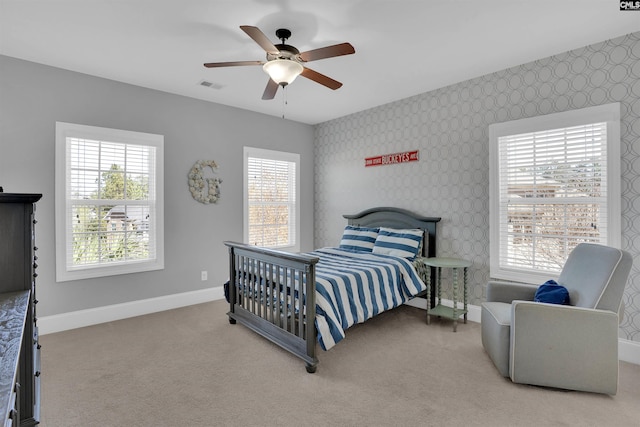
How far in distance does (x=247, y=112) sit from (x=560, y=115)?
3.71m

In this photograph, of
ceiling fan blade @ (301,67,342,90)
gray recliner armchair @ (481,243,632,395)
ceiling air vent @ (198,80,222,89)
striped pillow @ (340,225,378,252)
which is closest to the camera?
gray recliner armchair @ (481,243,632,395)

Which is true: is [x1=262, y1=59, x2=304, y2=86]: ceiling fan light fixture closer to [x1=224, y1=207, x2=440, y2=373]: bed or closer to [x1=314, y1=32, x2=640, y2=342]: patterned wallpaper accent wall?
[x1=224, y1=207, x2=440, y2=373]: bed

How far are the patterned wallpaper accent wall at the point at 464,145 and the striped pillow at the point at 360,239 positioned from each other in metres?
0.48

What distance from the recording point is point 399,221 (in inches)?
169

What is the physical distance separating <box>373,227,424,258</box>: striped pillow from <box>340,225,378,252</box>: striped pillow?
5.0 inches

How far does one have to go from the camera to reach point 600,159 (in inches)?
112

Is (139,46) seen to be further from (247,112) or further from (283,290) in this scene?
(283,290)

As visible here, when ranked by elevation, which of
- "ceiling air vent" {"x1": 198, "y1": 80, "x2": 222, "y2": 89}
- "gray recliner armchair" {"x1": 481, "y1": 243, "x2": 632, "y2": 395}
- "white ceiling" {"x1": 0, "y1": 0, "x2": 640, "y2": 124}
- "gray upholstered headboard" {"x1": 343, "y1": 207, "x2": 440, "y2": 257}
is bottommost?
"gray recliner armchair" {"x1": 481, "y1": 243, "x2": 632, "y2": 395}

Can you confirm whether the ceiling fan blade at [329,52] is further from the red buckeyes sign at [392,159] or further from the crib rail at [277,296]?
the red buckeyes sign at [392,159]

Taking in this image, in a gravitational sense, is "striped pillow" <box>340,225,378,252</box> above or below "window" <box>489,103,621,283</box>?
below

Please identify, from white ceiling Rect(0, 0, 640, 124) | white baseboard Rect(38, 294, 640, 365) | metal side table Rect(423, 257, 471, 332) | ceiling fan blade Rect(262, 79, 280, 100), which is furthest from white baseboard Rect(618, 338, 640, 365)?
ceiling fan blade Rect(262, 79, 280, 100)

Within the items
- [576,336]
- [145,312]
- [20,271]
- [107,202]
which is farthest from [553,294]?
[107,202]

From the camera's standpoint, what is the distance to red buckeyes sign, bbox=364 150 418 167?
4216 mm

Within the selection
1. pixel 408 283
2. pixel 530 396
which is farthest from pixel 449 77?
pixel 530 396
